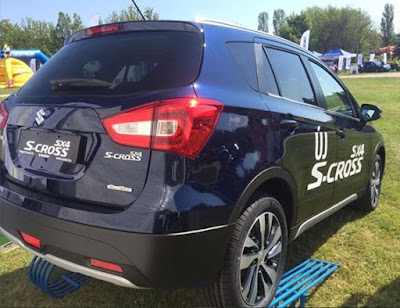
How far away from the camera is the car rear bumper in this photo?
197cm

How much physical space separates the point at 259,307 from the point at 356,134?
208 cm

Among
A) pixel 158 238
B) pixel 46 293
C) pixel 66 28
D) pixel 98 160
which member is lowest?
pixel 46 293

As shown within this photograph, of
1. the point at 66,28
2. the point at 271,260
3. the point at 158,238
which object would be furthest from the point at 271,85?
the point at 66,28

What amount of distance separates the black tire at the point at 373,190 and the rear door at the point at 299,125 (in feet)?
4.00

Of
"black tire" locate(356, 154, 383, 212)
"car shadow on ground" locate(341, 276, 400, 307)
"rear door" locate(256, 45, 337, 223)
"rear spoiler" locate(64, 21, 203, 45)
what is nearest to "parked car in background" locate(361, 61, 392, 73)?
"black tire" locate(356, 154, 383, 212)

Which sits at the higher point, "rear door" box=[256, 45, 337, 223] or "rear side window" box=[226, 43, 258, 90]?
"rear side window" box=[226, 43, 258, 90]

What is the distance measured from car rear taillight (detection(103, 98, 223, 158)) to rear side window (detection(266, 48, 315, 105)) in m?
1.04

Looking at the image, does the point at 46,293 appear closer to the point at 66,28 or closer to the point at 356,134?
the point at 356,134

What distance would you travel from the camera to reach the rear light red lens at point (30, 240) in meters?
2.27

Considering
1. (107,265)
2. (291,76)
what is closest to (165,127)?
(107,265)

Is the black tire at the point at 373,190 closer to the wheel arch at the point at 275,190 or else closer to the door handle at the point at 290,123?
the wheel arch at the point at 275,190

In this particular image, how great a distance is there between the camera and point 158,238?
1.94 meters

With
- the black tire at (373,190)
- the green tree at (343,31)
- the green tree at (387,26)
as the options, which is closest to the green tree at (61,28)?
the green tree at (343,31)

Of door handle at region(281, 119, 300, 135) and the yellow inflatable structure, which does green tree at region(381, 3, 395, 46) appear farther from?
door handle at region(281, 119, 300, 135)
